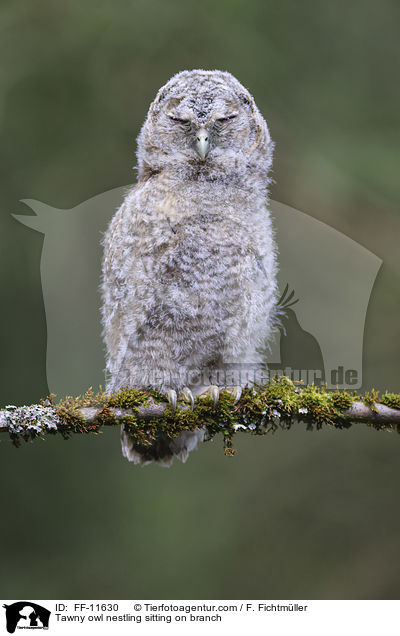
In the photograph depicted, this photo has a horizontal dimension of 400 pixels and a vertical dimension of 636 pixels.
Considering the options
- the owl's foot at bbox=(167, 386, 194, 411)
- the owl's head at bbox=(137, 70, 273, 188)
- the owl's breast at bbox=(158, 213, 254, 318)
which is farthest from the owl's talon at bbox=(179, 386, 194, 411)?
the owl's head at bbox=(137, 70, 273, 188)

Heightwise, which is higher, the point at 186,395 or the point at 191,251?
the point at 191,251

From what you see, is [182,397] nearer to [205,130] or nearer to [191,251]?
[191,251]

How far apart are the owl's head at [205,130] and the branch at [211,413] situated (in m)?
0.78

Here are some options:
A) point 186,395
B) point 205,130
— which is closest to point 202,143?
point 205,130

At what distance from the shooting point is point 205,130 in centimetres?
209

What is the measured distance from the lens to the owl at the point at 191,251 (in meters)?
2.12

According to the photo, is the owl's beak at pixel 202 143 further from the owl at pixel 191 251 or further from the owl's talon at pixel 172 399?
the owl's talon at pixel 172 399

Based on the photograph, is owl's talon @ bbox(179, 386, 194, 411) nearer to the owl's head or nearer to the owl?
the owl

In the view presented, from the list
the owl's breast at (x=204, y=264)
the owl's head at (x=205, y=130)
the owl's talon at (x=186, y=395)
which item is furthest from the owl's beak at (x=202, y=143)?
the owl's talon at (x=186, y=395)

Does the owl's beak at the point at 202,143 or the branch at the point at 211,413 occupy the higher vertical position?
the owl's beak at the point at 202,143

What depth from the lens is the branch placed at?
1.72 m

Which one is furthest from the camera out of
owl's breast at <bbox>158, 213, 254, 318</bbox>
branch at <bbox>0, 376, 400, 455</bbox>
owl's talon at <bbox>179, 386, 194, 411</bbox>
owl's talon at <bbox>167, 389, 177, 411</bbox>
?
owl's breast at <bbox>158, 213, 254, 318</bbox>

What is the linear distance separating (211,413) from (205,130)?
36.1 inches

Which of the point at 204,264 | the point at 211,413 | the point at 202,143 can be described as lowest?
the point at 211,413
